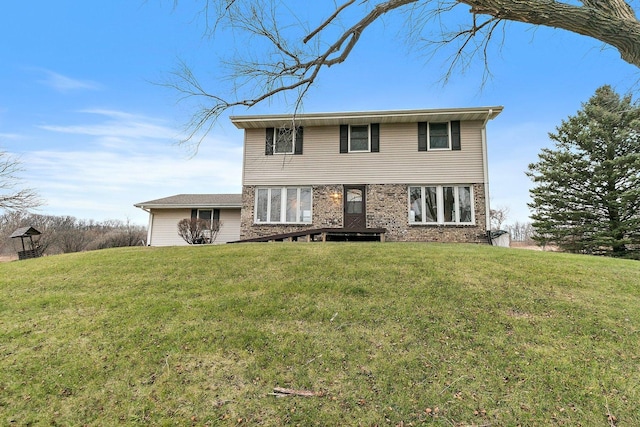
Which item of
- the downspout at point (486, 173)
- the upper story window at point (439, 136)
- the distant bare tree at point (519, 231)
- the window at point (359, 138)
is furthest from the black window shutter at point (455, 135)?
the distant bare tree at point (519, 231)

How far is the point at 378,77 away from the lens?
439 inches

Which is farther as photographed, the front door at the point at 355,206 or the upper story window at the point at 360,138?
the upper story window at the point at 360,138

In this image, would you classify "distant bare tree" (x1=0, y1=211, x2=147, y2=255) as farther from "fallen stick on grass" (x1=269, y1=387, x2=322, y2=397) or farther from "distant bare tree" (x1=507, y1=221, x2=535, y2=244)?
"distant bare tree" (x1=507, y1=221, x2=535, y2=244)

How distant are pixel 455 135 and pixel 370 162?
3576 mm

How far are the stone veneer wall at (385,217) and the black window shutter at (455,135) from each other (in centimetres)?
176

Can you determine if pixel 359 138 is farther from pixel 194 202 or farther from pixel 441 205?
pixel 194 202

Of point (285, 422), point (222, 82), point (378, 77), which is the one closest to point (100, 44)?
point (222, 82)

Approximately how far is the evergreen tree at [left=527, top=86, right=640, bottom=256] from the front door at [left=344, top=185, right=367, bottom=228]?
11.8 m

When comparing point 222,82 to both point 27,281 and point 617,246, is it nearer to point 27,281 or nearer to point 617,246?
point 27,281

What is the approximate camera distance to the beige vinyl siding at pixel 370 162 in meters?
12.7

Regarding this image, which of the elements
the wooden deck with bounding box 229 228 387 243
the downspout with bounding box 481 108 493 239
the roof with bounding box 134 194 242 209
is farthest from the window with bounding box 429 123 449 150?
the roof with bounding box 134 194 242 209

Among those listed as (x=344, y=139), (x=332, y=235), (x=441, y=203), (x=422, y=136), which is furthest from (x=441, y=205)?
(x=344, y=139)

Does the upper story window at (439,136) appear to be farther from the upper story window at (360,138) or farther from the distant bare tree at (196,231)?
the distant bare tree at (196,231)

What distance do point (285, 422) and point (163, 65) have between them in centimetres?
739
